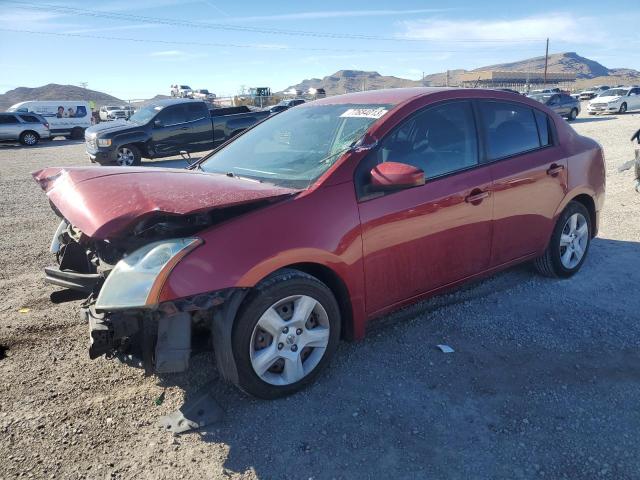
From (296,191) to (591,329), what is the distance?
2478 millimetres

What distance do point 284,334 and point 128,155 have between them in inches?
478

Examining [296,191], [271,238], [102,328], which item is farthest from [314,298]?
[102,328]

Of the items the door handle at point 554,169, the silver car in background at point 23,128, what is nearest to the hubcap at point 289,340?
the door handle at point 554,169

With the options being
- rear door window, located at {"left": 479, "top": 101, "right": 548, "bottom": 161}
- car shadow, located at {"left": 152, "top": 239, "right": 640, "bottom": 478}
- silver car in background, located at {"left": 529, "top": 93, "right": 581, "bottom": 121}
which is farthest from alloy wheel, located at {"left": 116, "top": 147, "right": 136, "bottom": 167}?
silver car in background, located at {"left": 529, "top": 93, "right": 581, "bottom": 121}

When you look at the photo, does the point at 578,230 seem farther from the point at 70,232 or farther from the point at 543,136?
the point at 70,232

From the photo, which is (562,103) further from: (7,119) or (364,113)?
(7,119)

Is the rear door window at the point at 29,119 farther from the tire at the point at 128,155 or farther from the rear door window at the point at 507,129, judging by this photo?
the rear door window at the point at 507,129

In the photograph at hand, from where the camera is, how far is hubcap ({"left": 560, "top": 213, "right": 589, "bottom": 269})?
4520 mm

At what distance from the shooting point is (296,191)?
291 cm

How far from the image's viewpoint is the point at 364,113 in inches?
137

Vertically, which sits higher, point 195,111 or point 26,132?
point 195,111

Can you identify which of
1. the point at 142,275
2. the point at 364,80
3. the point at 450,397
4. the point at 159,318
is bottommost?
the point at 450,397

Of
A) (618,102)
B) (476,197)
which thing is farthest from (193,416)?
(618,102)

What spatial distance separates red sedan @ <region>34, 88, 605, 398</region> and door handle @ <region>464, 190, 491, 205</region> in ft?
0.04
